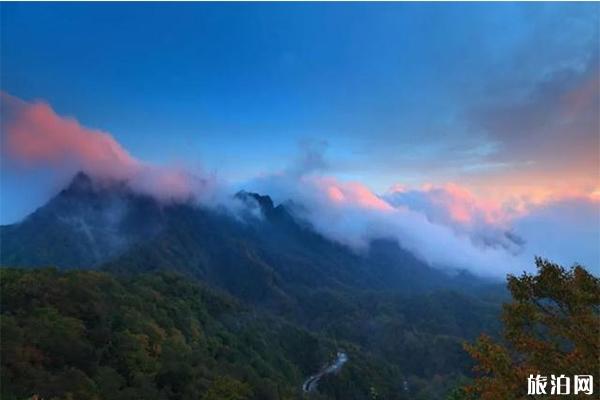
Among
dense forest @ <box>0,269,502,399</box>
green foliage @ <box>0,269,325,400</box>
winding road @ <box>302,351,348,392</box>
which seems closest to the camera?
green foliage @ <box>0,269,325,400</box>

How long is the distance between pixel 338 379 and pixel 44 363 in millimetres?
136471

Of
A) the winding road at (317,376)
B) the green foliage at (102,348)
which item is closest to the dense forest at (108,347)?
the green foliage at (102,348)

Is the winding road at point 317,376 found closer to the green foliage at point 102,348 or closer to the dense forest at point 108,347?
the dense forest at point 108,347

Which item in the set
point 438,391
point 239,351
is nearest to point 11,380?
point 239,351

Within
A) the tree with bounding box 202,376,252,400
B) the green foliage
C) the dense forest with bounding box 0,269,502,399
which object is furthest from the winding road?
the tree with bounding box 202,376,252,400

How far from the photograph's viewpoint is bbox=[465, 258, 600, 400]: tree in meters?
19.8

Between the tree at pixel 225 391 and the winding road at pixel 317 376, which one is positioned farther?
the winding road at pixel 317 376

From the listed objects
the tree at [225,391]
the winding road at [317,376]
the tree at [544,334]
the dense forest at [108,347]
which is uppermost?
the tree at [544,334]

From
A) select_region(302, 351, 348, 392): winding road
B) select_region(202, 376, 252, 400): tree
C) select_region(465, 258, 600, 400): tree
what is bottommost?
select_region(302, 351, 348, 392): winding road

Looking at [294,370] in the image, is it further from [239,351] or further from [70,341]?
[70,341]

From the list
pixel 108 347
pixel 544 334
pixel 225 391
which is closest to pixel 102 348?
pixel 108 347

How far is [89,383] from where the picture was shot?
58219mm

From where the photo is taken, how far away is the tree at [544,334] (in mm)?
19766

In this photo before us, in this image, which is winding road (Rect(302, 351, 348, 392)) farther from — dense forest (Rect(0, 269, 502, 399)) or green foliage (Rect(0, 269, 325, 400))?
green foliage (Rect(0, 269, 325, 400))
